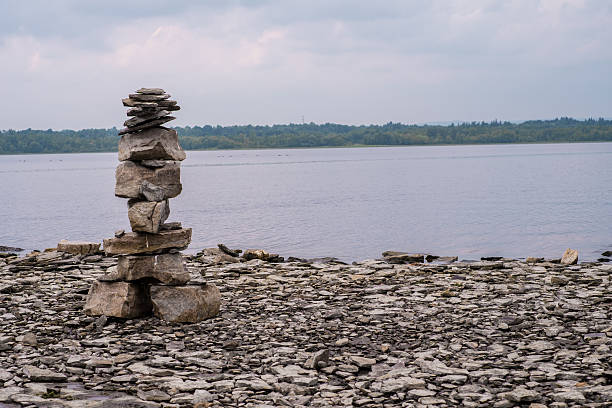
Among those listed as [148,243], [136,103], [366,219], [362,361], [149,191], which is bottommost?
[366,219]

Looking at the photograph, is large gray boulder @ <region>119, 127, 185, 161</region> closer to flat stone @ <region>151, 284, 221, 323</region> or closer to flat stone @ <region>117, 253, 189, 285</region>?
flat stone @ <region>117, 253, 189, 285</region>

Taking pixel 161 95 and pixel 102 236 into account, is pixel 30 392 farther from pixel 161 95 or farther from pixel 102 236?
pixel 102 236

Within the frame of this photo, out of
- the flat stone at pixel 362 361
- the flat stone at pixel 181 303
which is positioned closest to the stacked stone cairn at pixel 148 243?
the flat stone at pixel 181 303

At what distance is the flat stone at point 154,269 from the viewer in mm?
15039

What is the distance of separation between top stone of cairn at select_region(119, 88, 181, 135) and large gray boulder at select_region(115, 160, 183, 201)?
0.88 metres

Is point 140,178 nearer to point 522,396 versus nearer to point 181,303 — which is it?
point 181,303

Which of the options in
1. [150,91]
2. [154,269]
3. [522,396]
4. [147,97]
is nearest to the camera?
[522,396]

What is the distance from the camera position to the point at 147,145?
15.1 meters

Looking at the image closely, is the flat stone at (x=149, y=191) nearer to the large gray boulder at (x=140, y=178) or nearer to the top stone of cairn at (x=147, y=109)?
the large gray boulder at (x=140, y=178)

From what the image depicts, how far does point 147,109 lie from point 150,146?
2.79 ft

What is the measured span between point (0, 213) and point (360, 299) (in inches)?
2121

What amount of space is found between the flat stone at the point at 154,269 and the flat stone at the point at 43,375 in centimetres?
381

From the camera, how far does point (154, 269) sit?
49.5 feet

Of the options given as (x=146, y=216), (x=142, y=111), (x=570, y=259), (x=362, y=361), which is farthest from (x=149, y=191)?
(x=570, y=259)
